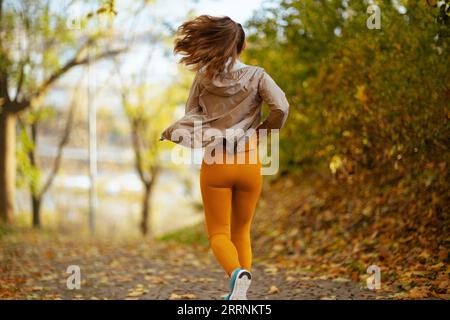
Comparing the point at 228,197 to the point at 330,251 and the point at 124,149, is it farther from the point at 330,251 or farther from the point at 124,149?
the point at 124,149

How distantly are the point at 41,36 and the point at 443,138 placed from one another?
487 inches

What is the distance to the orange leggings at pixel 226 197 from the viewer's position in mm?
3518

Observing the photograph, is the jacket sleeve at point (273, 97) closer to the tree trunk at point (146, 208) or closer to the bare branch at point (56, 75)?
the bare branch at point (56, 75)

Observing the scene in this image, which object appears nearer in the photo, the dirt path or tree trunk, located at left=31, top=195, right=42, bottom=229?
the dirt path

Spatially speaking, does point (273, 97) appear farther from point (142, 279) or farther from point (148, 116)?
point (148, 116)

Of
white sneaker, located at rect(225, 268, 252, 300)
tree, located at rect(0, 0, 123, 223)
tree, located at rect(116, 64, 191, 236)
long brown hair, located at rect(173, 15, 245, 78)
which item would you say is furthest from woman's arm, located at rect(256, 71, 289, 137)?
tree, located at rect(116, 64, 191, 236)

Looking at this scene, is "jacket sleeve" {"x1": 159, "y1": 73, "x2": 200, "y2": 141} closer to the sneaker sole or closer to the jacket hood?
the jacket hood

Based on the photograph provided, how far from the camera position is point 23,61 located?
13.6 m

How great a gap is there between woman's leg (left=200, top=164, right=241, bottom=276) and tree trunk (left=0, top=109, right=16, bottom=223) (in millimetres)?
11736

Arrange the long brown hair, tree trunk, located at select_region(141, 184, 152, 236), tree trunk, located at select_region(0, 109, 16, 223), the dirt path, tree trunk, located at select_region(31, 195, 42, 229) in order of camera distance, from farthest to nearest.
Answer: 1. tree trunk, located at select_region(141, 184, 152, 236)
2. tree trunk, located at select_region(31, 195, 42, 229)
3. tree trunk, located at select_region(0, 109, 16, 223)
4. the dirt path
5. the long brown hair

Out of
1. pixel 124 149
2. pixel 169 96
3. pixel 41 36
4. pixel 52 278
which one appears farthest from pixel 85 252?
pixel 124 149

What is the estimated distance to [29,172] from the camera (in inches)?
635

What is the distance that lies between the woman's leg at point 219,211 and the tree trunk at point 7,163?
11.7 m

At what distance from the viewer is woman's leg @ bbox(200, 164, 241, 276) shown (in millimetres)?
3518
